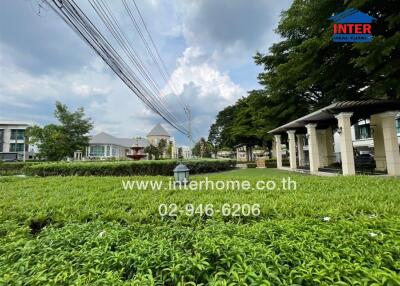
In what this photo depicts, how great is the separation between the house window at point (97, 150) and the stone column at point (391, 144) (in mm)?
46273

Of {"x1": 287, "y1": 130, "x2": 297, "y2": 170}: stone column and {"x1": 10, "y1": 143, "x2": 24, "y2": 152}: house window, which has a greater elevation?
{"x1": 10, "y1": 143, "x2": 24, "y2": 152}: house window

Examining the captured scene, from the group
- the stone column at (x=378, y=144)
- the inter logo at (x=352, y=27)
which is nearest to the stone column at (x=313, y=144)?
the stone column at (x=378, y=144)

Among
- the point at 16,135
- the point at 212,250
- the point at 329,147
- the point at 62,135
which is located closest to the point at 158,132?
the point at 16,135

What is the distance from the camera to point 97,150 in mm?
46250

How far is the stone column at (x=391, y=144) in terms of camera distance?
914cm

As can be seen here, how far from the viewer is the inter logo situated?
8781mm

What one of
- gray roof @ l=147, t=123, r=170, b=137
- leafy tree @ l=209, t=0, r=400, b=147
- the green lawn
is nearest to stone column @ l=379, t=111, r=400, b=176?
leafy tree @ l=209, t=0, r=400, b=147

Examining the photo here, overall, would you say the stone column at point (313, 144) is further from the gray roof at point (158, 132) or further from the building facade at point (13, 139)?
the gray roof at point (158, 132)

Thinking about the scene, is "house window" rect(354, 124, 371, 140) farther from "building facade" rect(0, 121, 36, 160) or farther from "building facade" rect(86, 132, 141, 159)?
"building facade" rect(0, 121, 36, 160)

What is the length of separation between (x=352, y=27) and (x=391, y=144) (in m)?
5.01

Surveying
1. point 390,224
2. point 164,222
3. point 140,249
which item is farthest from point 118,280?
point 390,224

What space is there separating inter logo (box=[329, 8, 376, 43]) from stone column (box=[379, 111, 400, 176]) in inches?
133

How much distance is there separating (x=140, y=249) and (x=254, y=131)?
23707mm

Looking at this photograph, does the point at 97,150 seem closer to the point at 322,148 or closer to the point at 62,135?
the point at 62,135
